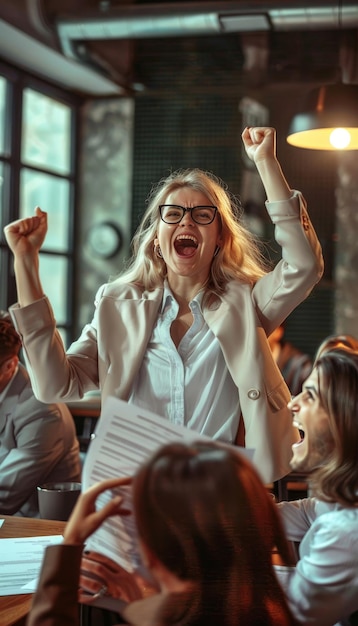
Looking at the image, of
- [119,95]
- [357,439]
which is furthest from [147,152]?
[357,439]

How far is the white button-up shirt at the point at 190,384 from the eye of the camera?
176cm

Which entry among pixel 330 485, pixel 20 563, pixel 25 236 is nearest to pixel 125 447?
pixel 330 485

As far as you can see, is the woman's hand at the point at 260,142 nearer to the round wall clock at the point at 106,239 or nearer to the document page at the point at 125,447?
the document page at the point at 125,447

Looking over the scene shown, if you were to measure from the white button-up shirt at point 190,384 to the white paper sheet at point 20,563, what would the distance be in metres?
0.35

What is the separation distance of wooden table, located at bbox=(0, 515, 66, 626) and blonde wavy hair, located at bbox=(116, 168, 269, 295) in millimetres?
559

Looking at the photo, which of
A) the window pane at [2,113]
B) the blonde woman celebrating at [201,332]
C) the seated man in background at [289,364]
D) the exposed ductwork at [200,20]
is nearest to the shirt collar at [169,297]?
the blonde woman celebrating at [201,332]

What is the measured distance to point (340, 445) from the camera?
110 centimetres

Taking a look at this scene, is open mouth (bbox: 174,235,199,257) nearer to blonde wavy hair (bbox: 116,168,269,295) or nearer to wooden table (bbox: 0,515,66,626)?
blonde wavy hair (bbox: 116,168,269,295)

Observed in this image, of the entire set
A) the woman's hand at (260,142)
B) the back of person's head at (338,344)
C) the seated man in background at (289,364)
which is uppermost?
the woman's hand at (260,142)

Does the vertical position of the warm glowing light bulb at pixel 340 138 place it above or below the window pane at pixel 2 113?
below

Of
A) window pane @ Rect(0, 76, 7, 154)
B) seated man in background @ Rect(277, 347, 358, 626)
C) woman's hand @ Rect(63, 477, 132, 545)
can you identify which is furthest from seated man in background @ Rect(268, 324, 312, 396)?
woman's hand @ Rect(63, 477, 132, 545)

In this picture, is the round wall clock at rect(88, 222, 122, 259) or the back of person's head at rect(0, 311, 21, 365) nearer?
the back of person's head at rect(0, 311, 21, 365)

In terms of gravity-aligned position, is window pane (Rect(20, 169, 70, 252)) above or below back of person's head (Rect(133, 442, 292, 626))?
above

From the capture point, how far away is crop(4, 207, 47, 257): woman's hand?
1.42 metres
